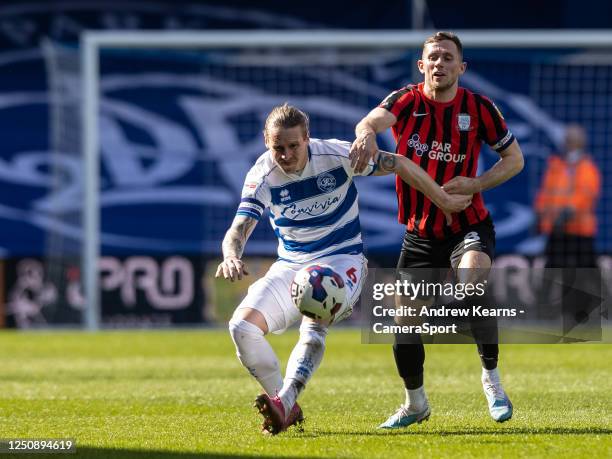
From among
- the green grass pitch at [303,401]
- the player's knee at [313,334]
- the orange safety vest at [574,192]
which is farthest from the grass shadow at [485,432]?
the orange safety vest at [574,192]

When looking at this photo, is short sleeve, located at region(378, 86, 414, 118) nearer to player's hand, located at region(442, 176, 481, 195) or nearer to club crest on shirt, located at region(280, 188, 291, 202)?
player's hand, located at region(442, 176, 481, 195)

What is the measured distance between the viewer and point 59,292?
17.8 meters

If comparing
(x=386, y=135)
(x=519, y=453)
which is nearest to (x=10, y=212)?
(x=386, y=135)

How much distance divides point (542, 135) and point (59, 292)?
7801mm

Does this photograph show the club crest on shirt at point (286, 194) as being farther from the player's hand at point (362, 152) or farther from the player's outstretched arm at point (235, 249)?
the player's hand at point (362, 152)

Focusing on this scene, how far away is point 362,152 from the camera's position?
23.6 ft

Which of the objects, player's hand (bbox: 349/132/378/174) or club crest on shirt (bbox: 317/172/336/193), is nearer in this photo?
player's hand (bbox: 349/132/378/174)

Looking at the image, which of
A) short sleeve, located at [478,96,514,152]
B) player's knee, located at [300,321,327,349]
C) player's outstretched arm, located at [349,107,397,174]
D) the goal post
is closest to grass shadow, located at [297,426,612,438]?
player's knee, located at [300,321,327,349]

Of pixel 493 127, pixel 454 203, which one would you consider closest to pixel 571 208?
pixel 493 127

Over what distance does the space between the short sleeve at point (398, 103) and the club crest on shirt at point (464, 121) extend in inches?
11.7

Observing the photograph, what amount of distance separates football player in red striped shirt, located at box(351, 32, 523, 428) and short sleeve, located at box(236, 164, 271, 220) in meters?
0.83

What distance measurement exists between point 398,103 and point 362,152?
840mm

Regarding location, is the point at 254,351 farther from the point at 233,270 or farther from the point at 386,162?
the point at 386,162

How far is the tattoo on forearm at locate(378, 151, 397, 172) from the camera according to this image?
7402 mm
